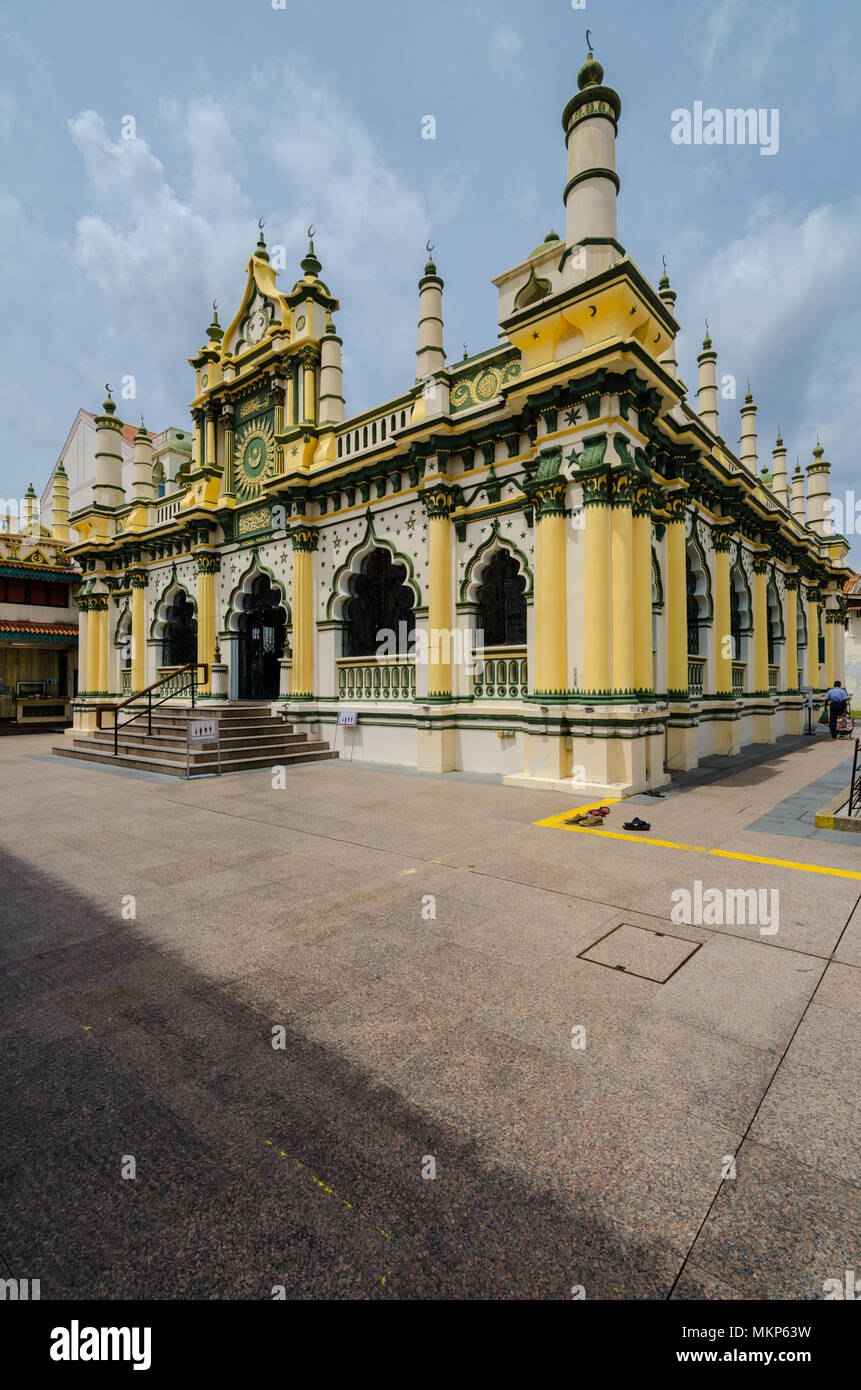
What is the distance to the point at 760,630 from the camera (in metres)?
18.5

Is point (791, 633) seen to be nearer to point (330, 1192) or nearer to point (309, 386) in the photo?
point (309, 386)

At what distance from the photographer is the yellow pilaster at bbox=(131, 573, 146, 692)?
20.5 metres

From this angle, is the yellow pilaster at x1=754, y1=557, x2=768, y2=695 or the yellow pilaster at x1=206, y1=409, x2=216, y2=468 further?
the yellow pilaster at x1=754, y1=557, x2=768, y2=695

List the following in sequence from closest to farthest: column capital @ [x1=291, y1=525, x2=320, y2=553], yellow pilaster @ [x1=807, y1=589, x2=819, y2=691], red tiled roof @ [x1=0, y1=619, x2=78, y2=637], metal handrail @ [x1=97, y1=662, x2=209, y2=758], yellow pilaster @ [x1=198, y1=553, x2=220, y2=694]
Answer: metal handrail @ [x1=97, y1=662, x2=209, y2=758], column capital @ [x1=291, y1=525, x2=320, y2=553], yellow pilaster @ [x1=198, y1=553, x2=220, y2=694], yellow pilaster @ [x1=807, y1=589, x2=819, y2=691], red tiled roof @ [x1=0, y1=619, x2=78, y2=637]

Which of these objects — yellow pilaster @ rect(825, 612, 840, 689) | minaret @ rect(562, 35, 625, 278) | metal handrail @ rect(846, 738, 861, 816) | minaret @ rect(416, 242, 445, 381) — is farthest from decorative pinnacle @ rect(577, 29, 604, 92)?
yellow pilaster @ rect(825, 612, 840, 689)

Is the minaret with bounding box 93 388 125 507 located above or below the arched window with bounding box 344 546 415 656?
above

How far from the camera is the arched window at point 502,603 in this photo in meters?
12.0

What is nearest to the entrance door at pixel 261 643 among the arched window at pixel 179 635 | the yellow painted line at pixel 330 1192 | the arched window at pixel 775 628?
the arched window at pixel 179 635

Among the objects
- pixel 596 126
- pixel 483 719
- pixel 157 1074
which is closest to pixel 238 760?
pixel 483 719

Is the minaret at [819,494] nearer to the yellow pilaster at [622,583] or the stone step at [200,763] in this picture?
the yellow pilaster at [622,583]

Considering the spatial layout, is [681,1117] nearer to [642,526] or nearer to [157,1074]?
[157,1074]

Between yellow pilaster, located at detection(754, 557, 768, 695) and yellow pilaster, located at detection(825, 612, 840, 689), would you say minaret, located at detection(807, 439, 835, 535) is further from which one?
yellow pilaster, located at detection(754, 557, 768, 695)

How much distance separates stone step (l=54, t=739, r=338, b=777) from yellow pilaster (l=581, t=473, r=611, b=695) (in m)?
6.85

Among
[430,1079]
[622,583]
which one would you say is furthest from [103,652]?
[430,1079]
